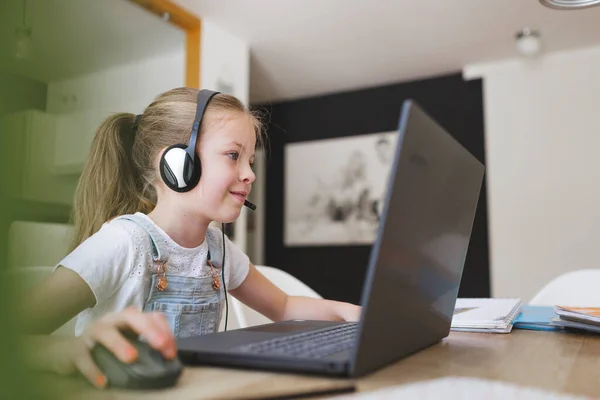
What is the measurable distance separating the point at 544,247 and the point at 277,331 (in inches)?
139

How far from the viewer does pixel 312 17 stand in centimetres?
331

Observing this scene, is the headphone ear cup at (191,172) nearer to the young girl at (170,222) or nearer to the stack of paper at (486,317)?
the young girl at (170,222)

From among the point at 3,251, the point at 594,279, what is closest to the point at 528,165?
the point at 594,279

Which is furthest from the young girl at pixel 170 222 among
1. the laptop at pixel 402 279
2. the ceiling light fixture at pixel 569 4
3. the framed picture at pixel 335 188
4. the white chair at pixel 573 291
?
the framed picture at pixel 335 188

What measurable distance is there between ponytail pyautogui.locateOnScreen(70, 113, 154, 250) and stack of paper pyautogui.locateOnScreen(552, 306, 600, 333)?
2.75 feet

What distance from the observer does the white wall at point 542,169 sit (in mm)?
3746

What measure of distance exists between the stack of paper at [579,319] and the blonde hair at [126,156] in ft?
2.35

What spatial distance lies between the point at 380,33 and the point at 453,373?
3.28 meters

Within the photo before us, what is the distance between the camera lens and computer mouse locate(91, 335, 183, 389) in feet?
1.42

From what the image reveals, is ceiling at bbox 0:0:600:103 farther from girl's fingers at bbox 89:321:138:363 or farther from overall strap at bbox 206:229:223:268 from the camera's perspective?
girl's fingers at bbox 89:321:138:363

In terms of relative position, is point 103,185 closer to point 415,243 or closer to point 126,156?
point 126,156

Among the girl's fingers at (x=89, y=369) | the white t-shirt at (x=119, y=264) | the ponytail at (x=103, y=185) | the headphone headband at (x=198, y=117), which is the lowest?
the girl's fingers at (x=89, y=369)

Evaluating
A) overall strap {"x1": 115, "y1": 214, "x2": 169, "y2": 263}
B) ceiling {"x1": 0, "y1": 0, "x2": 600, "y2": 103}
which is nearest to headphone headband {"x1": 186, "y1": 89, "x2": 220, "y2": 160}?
overall strap {"x1": 115, "y1": 214, "x2": 169, "y2": 263}

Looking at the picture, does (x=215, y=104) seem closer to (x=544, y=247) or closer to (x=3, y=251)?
(x=3, y=251)
